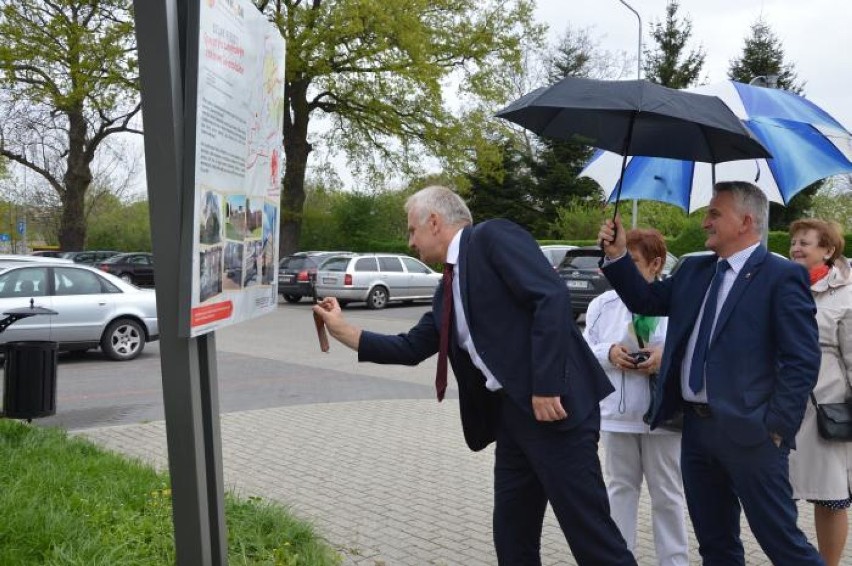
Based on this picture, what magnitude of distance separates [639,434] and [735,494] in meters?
0.68

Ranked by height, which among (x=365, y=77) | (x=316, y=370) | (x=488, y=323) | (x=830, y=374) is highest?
(x=365, y=77)

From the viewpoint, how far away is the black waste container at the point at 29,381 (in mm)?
7094

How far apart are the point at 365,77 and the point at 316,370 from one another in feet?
64.7

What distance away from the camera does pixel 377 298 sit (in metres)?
23.7

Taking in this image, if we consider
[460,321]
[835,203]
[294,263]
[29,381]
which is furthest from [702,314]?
[835,203]

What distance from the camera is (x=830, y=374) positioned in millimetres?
3830

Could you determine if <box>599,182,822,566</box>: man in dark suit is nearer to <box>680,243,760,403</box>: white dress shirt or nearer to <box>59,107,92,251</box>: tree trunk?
<box>680,243,760,403</box>: white dress shirt

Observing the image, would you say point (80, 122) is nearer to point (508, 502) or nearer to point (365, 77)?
point (365, 77)

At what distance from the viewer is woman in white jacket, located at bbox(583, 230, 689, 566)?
3967 mm

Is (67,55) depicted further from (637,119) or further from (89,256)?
(637,119)

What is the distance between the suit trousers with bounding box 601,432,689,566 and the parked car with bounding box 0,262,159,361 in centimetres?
922

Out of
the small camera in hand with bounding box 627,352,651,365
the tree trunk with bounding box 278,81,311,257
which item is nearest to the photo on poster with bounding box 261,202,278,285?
the small camera in hand with bounding box 627,352,651,365

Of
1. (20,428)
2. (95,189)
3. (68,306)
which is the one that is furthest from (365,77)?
(95,189)

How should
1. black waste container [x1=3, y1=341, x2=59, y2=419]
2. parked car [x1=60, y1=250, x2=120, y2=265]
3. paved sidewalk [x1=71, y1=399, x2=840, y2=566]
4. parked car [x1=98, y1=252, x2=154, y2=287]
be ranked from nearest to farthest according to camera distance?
paved sidewalk [x1=71, y1=399, x2=840, y2=566], black waste container [x1=3, y1=341, x2=59, y2=419], parked car [x1=60, y1=250, x2=120, y2=265], parked car [x1=98, y1=252, x2=154, y2=287]
